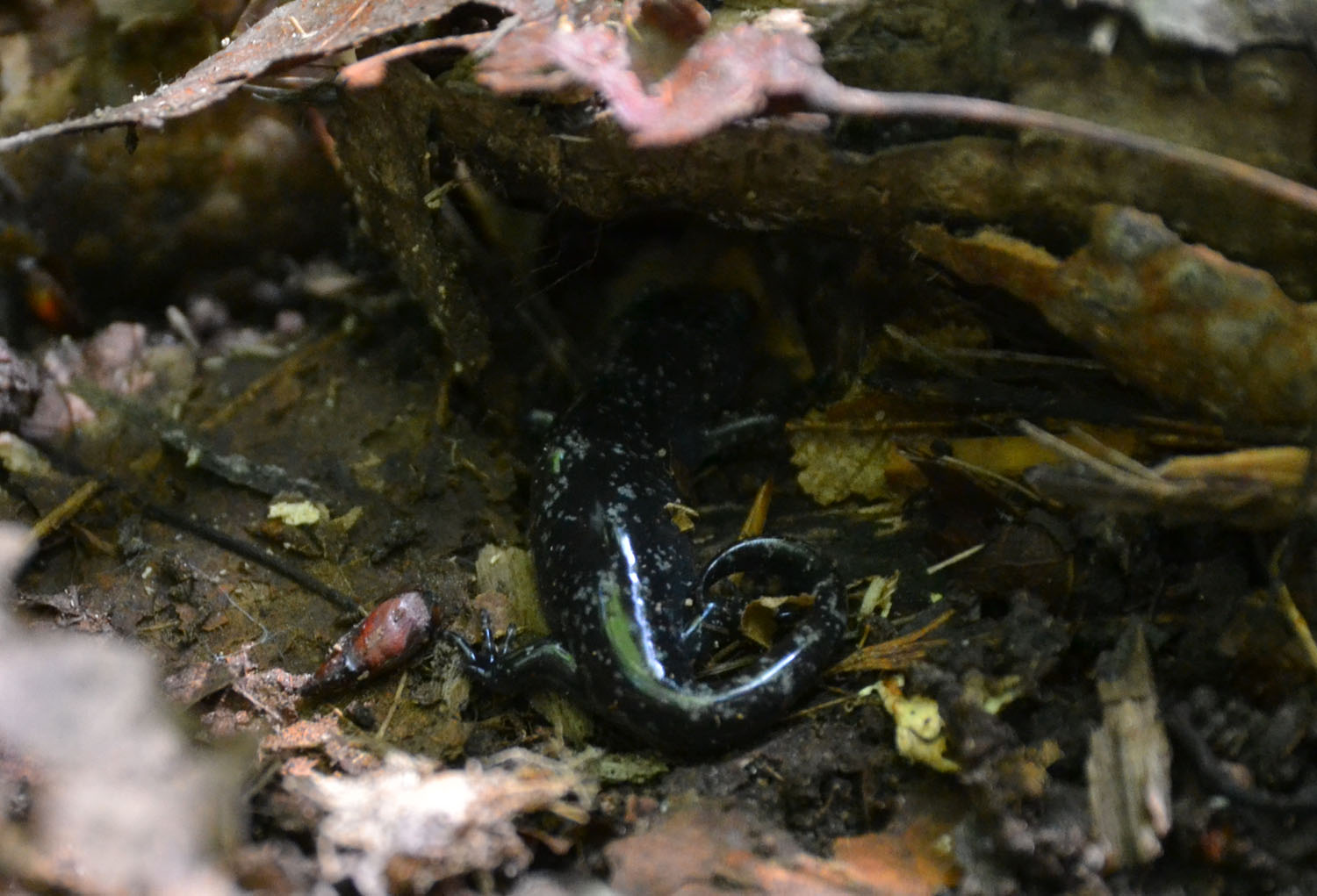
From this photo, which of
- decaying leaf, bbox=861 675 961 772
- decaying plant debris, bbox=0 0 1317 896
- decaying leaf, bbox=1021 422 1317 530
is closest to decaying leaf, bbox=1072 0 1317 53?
decaying plant debris, bbox=0 0 1317 896

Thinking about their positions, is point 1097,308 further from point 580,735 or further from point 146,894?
point 146,894

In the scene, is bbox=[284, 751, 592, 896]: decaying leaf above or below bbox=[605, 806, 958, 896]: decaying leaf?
above

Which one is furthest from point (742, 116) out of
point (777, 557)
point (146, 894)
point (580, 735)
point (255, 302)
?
point (255, 302)

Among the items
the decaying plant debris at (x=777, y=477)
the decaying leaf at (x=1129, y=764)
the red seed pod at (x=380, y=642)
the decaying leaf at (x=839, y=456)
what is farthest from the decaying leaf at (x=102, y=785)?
the decaying leaf at (x=839, y=456)

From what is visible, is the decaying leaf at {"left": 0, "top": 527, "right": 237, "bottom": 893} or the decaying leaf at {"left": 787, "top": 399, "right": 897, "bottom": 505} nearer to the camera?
the decaying leaf at {"left": 0, "top": 527, "right": 237, "bottom": 893}

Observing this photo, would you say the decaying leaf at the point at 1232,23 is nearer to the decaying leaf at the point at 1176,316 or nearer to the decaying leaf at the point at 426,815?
the decaying leaf at the point at 1176,316

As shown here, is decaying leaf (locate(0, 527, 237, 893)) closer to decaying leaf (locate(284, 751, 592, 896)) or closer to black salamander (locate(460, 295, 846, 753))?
decaying leaf (locate(284, 751, 592, 896))
